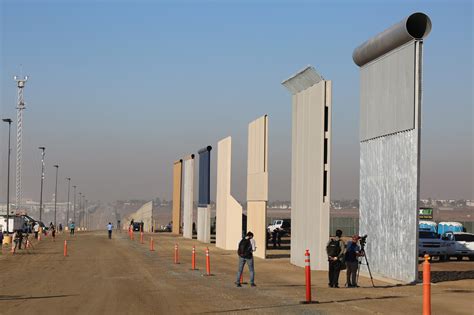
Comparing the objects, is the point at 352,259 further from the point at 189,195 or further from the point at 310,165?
the point at 189,195

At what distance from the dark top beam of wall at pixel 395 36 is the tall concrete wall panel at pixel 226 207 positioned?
87.2ft

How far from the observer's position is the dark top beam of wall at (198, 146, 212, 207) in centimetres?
7162

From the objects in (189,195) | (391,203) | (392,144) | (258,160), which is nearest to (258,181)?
(258,160)

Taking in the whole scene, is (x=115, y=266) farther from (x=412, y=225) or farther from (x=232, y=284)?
(x=412, y=225)

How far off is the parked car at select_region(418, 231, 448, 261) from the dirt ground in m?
6.41

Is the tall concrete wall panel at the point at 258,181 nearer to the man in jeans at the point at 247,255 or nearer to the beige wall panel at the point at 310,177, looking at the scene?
the beige wall panel at the point at 310,177

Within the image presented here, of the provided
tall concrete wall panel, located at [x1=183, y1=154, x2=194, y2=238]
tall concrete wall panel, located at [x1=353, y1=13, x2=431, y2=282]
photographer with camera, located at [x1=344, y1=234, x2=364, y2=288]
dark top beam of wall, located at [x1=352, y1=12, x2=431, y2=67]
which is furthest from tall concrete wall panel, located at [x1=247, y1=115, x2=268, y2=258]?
tall concrete wall panel, located at [x1=183, y1=154, x2=194, y2=238]

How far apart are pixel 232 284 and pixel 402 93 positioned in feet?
28.7

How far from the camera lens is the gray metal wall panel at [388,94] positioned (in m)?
30.3

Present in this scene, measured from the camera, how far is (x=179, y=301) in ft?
75.0

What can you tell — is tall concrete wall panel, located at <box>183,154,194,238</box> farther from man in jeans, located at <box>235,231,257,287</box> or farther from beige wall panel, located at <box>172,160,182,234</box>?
man in jeans, located at <box>235,231,257,287</box>

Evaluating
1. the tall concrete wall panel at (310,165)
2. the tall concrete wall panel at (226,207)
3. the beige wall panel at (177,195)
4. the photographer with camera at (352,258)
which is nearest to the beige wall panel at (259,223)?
the tall concrete wall panel at (310,165)

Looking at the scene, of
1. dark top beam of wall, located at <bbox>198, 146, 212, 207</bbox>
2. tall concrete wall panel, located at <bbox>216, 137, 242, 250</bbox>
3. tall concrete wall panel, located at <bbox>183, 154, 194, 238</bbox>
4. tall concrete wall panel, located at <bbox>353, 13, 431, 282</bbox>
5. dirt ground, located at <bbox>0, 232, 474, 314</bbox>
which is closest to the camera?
dirt ground, located at <bbox>0, 232, 474, 314</bbox>

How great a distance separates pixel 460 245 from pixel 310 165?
14828 millimetres
